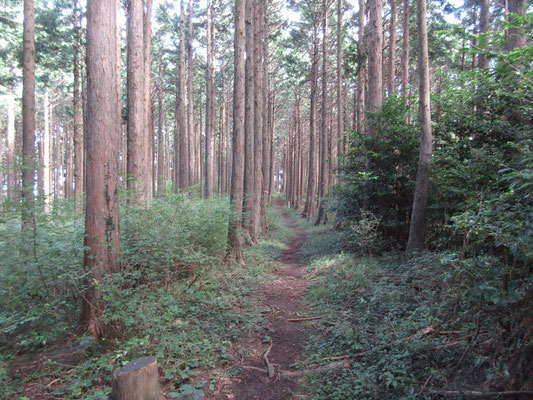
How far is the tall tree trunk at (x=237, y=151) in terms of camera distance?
8852 mm

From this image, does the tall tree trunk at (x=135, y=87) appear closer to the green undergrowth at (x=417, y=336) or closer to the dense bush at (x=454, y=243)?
the dense bush at (x=454, y=243)

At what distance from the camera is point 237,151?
389 inches

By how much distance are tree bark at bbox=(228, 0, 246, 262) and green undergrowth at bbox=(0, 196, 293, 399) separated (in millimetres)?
1685

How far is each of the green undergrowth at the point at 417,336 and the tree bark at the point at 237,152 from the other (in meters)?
3.56

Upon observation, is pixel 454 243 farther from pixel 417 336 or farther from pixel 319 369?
pixel 319 369

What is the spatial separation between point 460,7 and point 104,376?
19.3 m

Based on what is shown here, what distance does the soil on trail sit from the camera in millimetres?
3679

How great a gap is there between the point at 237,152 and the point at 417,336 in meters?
7.50

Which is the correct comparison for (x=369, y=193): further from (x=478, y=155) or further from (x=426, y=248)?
(x=478, y=155)

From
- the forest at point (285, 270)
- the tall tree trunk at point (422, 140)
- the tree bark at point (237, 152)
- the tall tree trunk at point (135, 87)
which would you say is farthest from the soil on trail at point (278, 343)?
the tall tree trunk at point (135, 87)

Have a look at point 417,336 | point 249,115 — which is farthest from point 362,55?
point 417,336

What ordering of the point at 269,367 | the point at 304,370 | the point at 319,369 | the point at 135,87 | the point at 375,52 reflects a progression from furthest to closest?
the point at 375,52 < the point at 135,87 < the point at 269,367 < the point at 304,370 < the point at 319,369

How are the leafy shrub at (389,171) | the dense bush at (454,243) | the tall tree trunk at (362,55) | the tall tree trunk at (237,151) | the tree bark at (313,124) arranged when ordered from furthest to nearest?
the tree bark at (313,124) < the tall tree trunk at (362,55) < the tall tree trunk at (237,151) < the leafy shrub at (389,171) < the dense bush at (454,243)

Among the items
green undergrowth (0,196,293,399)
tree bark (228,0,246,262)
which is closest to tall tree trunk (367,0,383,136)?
tree bark (228,0,246,262)
